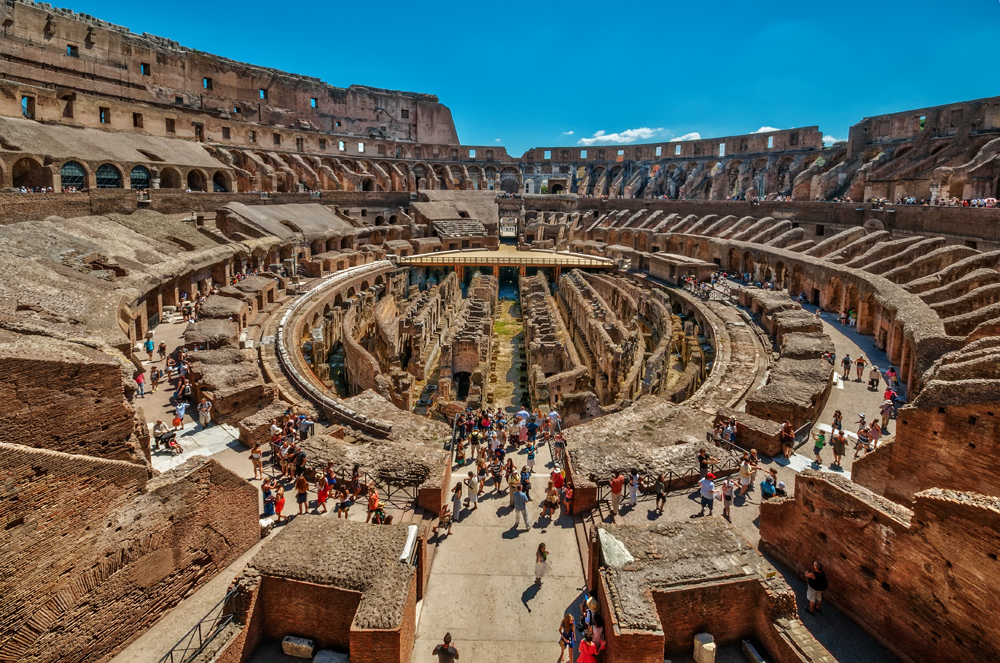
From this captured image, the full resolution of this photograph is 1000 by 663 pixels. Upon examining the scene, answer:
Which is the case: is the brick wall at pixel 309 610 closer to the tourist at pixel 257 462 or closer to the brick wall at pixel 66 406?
the brick wall at pixel 66 406

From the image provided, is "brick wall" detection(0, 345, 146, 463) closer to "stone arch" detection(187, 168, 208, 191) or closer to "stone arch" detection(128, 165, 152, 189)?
"stone arch" detection(128, 165, 152, 189)

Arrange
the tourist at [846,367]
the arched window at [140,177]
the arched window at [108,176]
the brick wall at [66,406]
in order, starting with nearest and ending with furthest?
the brick wall at [66,406]
the tourist at [846,367]
the arched window at [108,176]
the arched window at [140,177]

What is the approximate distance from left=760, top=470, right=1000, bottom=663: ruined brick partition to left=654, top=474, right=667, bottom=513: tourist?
6.58 feet

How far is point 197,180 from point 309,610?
123 ft

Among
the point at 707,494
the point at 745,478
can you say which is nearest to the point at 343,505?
the point at 707,494

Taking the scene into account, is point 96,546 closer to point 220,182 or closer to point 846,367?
point 846,367

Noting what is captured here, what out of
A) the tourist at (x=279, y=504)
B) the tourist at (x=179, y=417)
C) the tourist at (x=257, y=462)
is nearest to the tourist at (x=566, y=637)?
the tourist at (x=279, y=504)

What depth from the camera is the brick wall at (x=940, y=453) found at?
8.27m

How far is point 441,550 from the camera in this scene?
9141 mm

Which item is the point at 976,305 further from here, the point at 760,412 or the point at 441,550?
the point at 441,550

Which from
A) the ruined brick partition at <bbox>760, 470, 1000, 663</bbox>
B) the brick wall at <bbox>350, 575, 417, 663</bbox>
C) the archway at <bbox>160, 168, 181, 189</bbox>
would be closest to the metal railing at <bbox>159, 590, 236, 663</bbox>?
the brick wall at <bbox>350, 575, 417, 663</bbox>

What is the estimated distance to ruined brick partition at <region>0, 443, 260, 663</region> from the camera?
614 centimetres

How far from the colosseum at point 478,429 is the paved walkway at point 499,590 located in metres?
0.04

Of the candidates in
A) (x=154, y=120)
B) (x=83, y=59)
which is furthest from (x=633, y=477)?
(x=83, y=59)
